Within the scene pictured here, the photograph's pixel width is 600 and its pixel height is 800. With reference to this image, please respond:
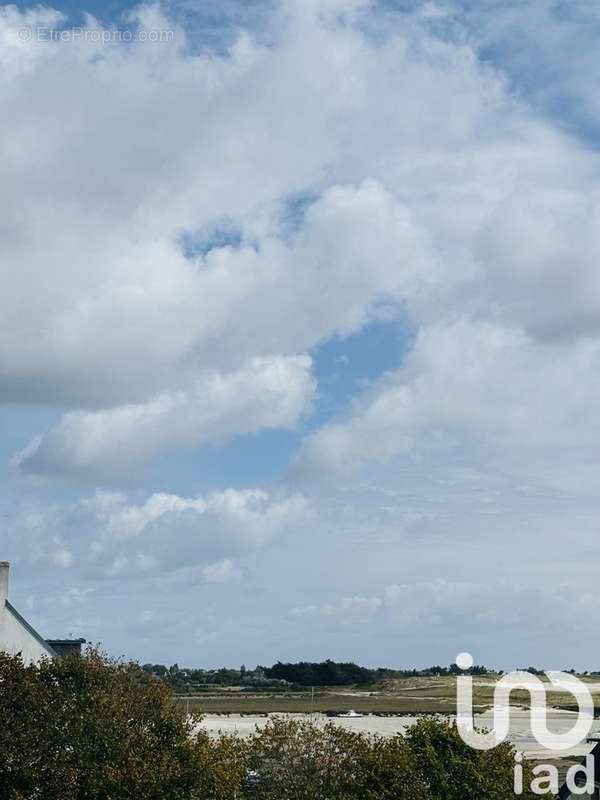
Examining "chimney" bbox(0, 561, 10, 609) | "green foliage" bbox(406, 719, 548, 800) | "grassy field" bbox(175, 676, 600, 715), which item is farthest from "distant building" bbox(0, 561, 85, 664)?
"grassy field" bbox(175, 676, 600, 715)

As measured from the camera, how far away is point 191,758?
3180 cm

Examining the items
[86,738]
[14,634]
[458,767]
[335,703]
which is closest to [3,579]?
[14,634]

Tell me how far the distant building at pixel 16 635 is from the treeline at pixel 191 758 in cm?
759

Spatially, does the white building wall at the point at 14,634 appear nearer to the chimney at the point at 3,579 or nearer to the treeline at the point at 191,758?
the chimney at the point at 3,579

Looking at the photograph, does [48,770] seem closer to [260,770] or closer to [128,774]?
[128,774]

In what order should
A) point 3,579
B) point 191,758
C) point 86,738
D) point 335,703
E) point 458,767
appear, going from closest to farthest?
point 458,767 → point 191,758 → point 86,738 → point 3,579 → point 335,703

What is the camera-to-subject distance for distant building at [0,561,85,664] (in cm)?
4153

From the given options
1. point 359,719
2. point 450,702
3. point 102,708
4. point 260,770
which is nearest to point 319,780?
point 260,770

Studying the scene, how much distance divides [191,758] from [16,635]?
578 inches

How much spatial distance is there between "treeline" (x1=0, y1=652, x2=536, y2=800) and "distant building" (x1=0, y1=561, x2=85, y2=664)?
7587 mm

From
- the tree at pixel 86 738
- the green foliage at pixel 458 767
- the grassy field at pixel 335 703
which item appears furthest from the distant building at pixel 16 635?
the grassy field at pixel 335 703

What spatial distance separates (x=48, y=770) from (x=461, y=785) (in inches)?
496

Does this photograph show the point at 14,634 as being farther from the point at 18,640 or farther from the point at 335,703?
the point at 335,703

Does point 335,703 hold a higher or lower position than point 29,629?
lower
